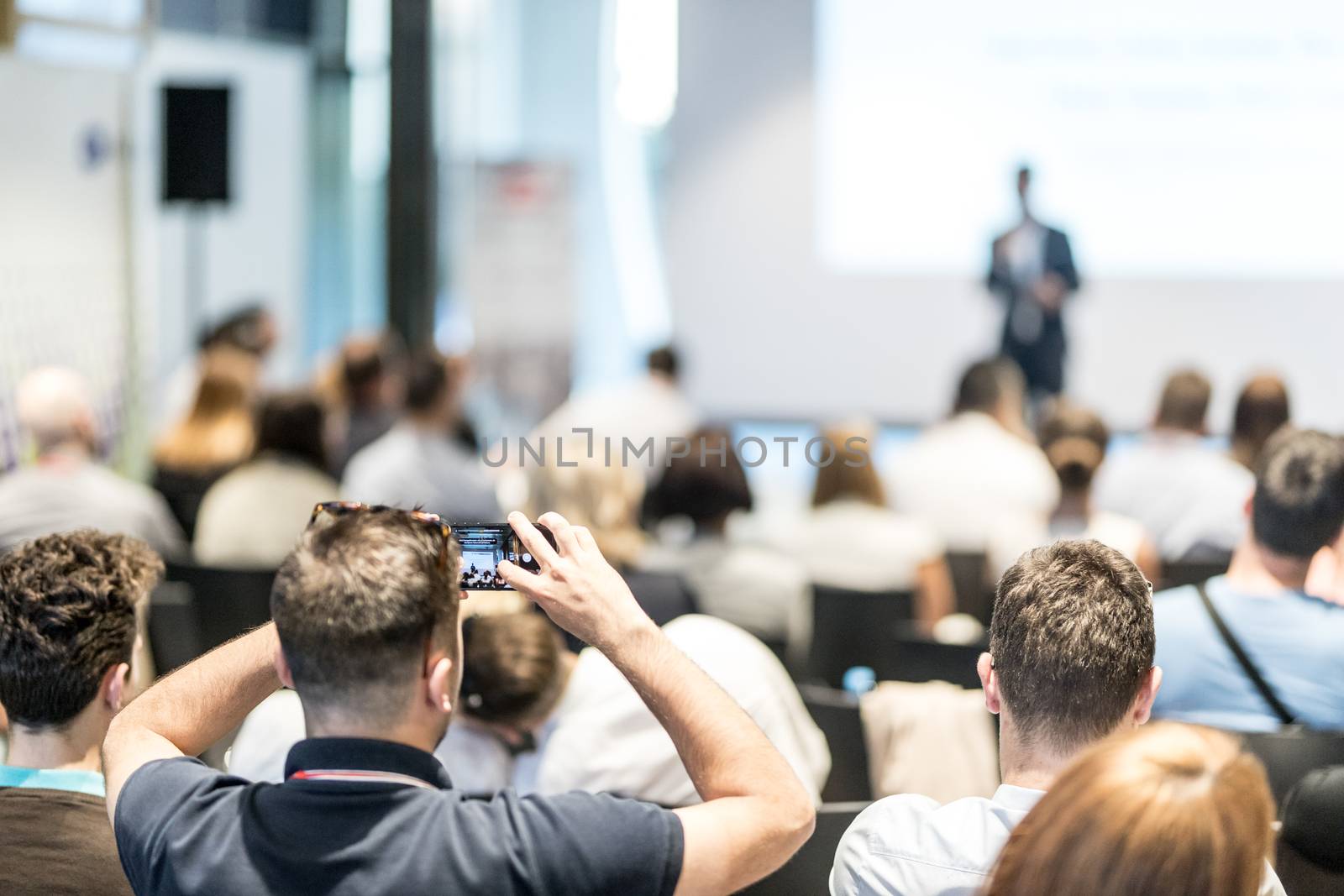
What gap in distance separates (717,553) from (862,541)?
0.55 meters

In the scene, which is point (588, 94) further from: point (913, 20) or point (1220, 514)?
point (1220, 514)

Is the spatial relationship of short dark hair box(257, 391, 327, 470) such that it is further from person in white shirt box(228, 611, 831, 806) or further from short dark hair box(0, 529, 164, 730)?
short dark hair box(0, 529, 164, 730)

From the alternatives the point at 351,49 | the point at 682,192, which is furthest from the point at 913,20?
the point at 351,49

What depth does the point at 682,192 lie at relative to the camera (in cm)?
971

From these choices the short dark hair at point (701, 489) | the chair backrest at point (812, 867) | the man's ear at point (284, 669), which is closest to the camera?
the man's ear at point (284, 669)

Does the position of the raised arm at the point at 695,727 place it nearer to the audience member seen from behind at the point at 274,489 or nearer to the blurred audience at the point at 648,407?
the audience member seen from behind at the point at 274,489

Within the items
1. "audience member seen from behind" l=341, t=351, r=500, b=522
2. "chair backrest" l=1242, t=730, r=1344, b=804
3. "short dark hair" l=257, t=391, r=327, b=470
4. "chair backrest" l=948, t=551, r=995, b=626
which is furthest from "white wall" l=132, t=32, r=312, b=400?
"chair backrest" l=1242, t=730, r=1344, b=804

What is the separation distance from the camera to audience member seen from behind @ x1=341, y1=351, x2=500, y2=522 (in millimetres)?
5113

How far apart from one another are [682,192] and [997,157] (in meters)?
2.24

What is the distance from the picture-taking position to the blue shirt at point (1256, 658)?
2645 mm

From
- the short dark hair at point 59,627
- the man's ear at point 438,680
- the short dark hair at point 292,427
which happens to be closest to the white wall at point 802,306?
the short dark hair at point 292,427

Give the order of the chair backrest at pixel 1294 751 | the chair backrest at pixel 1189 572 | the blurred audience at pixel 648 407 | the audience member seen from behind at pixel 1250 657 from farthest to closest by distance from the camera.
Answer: the blurred audience at pixel 648 407 < the chair backrest at pixel 1189 572 < the audience member seen from behind at pixel 1250 657 < the chair backrest at pixel 1294 751

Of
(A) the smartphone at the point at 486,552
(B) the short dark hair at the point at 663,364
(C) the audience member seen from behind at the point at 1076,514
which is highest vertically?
(B) the short dark hair at the point at 663,364

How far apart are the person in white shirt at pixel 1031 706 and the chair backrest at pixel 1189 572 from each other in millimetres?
2439
